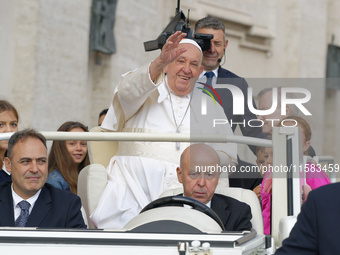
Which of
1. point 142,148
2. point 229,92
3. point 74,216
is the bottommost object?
point 74,216

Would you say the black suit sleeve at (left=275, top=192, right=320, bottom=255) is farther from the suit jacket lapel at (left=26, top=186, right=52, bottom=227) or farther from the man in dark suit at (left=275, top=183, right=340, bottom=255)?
the suit jacket lapel at (left=26, top=186, right=52, bottom=227)

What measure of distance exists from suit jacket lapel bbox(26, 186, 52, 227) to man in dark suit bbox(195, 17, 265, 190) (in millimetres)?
1150

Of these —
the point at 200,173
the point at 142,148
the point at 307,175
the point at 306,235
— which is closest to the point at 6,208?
the point at 200,173

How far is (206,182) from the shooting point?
16.5 feet

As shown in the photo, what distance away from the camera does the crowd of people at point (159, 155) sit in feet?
16.1

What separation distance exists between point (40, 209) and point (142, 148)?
138cm

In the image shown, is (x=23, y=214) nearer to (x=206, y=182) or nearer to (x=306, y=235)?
(x=206, y=182)

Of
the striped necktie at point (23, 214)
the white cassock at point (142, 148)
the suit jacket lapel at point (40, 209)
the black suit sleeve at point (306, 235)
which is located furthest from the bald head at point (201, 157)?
the black suit sleeve at point (306, 235)

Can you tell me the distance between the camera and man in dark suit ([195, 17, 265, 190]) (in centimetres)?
510

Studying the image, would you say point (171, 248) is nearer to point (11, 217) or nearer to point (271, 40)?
point (11, 217)

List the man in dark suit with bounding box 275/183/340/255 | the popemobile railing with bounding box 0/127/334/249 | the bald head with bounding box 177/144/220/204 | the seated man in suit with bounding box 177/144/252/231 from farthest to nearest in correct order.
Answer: the bald head with bounding box 177/144/220/204 < the seated man in suit with bounding box 177/144/252/231 < the popemobile railing with bounding box 0/127/334/249 < the man in dark suit with bounding box 275/183/340/255

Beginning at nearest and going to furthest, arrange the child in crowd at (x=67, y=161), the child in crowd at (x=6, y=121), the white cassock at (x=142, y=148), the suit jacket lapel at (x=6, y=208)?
the suit jacket lapel at (x=6, y=208), the white cassock at (x=142, y=148), the child in crowd at (x=6, y=121), the child in crowd at (x=67, y=161)

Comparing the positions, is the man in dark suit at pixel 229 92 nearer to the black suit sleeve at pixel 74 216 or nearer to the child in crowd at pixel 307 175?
the child in crowd at pixel 307 175

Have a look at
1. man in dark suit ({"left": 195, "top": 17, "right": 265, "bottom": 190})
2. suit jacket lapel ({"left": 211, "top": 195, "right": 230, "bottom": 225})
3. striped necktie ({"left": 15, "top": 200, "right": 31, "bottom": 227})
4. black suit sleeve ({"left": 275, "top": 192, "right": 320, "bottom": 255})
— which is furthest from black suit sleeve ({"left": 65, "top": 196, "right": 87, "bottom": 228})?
black suit sleeve ({"left": 275, "top": 192, "right": 320, "bottom": 255})
